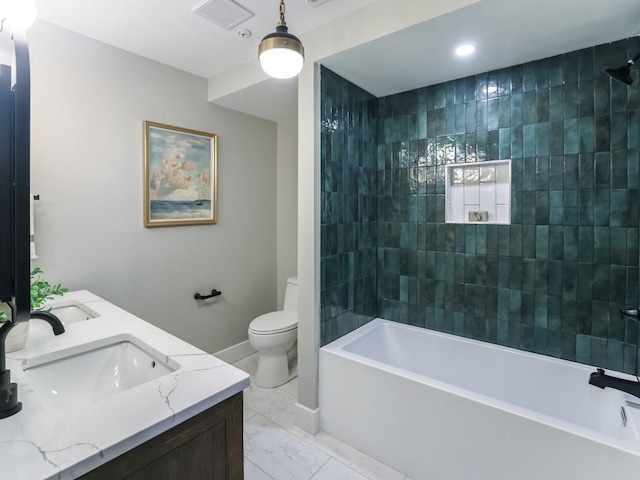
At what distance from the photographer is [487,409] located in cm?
158

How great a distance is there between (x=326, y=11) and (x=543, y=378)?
98.8 inches

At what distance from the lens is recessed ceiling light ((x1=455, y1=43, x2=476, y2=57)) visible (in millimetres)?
1883

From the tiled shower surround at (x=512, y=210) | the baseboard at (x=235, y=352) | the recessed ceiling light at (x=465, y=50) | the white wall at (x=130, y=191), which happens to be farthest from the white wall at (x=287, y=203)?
the recessed ceiling light at (x=465, y=50)

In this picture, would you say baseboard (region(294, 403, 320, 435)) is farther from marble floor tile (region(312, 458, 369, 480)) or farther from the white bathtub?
marble floor tile (region(312, 458, 369, 480))

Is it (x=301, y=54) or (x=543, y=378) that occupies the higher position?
(x=301, y=54)

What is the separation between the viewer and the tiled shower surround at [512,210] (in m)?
1.87

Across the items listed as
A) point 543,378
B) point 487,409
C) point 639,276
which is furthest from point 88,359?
point 639,276

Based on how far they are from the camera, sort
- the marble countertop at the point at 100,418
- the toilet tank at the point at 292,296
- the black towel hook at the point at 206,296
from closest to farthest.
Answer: the marble countertop at the point at 100,418 → the black towel hook at the point at 206,296 → the toilet tank at the point at 292,296

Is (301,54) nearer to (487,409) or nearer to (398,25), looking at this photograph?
(398,25)

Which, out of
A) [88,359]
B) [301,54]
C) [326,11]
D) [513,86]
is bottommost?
[88,359]

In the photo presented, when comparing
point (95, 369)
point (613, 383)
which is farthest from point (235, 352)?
point (613, 383)

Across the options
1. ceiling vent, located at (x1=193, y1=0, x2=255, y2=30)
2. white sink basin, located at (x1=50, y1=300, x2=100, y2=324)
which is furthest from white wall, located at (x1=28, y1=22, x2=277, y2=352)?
ceiling vent, located at (x1=193, y1=0, x2=255, y2=30)

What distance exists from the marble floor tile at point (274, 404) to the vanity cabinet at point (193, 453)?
53.1 inches

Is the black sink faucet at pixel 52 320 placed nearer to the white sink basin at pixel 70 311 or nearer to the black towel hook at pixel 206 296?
the white sink basin at pixel 70 311
